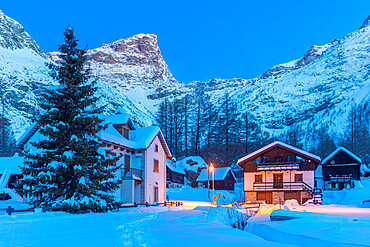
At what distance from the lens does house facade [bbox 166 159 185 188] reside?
187 feet

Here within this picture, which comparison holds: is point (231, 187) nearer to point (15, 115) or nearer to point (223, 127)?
point (223, 127)

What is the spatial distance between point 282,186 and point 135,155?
17315 millimetres

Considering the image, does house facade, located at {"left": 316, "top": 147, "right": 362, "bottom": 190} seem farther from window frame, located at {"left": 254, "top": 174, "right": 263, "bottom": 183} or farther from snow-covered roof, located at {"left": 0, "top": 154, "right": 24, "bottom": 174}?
snow-covered roof, located at {"left": 0, "top": 154, "right": 24, "bottom": 174}

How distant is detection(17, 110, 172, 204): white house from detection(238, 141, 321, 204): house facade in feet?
35.7

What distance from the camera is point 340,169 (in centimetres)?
5247

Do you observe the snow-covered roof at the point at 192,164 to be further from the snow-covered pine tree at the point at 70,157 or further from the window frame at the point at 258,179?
the snow-covered pine tree at the point at 70,157

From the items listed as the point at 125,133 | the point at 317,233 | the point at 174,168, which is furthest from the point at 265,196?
the point at 317,233

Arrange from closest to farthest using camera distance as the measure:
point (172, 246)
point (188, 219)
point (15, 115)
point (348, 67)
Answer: point (172, 246) < point (188, 219) < point (15, 115) < point (348, 67)

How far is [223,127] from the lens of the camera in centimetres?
7631

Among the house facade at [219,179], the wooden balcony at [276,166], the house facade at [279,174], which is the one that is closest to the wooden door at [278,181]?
the house facade at [279,174]

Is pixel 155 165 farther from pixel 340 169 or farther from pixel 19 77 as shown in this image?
pixel 19 77

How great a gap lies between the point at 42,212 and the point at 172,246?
1256cm

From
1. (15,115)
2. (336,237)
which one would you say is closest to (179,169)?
(336,237)

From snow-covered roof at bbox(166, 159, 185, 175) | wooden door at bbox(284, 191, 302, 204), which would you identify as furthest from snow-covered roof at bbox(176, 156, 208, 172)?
wooden door at bbox(284, 191, 302, 204)
